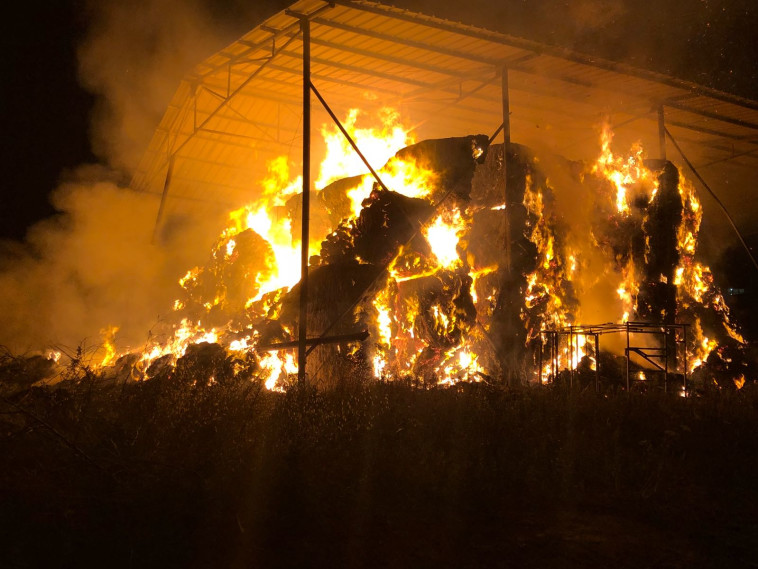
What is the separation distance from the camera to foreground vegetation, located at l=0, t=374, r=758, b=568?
4.53m

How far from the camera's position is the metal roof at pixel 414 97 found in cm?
1243

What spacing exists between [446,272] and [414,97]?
4.79 m

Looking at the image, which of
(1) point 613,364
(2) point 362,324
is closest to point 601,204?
(1) point 613,364

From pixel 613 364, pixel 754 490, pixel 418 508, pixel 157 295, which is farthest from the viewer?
pixel 157 295

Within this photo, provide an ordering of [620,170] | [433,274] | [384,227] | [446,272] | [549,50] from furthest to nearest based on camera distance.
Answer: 1. [620,170]
2. [446,272]
3. [433,274]
4. [384,227]
5. [549,50]

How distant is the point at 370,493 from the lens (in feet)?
17.1

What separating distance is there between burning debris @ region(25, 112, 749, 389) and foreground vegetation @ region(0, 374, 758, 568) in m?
4.69

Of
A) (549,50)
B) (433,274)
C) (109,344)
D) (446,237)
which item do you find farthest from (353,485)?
(109,344)

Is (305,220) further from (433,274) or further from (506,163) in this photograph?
(506,163)

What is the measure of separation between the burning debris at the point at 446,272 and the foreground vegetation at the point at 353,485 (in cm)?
469

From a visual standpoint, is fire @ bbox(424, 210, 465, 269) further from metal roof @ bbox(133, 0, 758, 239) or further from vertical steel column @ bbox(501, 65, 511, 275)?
metal roof @ bbox(133, 0, 758, 239)

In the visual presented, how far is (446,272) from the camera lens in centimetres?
1371

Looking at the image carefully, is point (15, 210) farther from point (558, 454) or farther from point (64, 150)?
point (558, 454)

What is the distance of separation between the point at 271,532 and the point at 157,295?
54.1 ft
